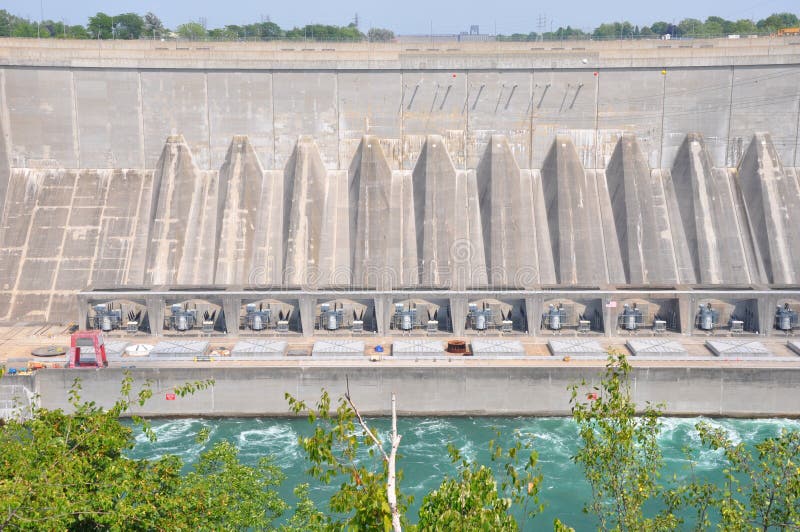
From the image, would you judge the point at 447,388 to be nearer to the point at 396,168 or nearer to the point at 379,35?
the point at 396,168

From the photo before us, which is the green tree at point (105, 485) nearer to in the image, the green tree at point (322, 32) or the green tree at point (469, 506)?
the green tree at point (469, 506)

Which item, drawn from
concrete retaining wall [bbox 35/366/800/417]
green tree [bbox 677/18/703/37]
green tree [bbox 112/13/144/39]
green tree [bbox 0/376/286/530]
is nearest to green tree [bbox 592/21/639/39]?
green tree [bbox 677/18/703/37]

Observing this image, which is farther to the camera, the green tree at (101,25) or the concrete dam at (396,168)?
the green tree at (101,25)

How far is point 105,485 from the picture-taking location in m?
18.0

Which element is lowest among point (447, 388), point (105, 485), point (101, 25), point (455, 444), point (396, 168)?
point (455, 444)

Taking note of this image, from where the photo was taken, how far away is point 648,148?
190ft

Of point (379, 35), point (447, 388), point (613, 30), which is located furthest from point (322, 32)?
point (447, 388)

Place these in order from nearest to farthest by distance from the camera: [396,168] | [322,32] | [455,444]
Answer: [455,444] → [396,168] → [322,32]

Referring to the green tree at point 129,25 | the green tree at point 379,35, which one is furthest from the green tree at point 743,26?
the green tree at point 129,25

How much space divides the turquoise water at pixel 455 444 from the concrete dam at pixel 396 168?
1223 centimetres

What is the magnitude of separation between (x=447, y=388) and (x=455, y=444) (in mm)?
3973

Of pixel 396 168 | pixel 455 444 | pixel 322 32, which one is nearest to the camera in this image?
pixel 455 444

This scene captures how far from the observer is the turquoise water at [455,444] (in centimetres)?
3450

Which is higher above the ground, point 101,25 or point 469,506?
point 101,25
